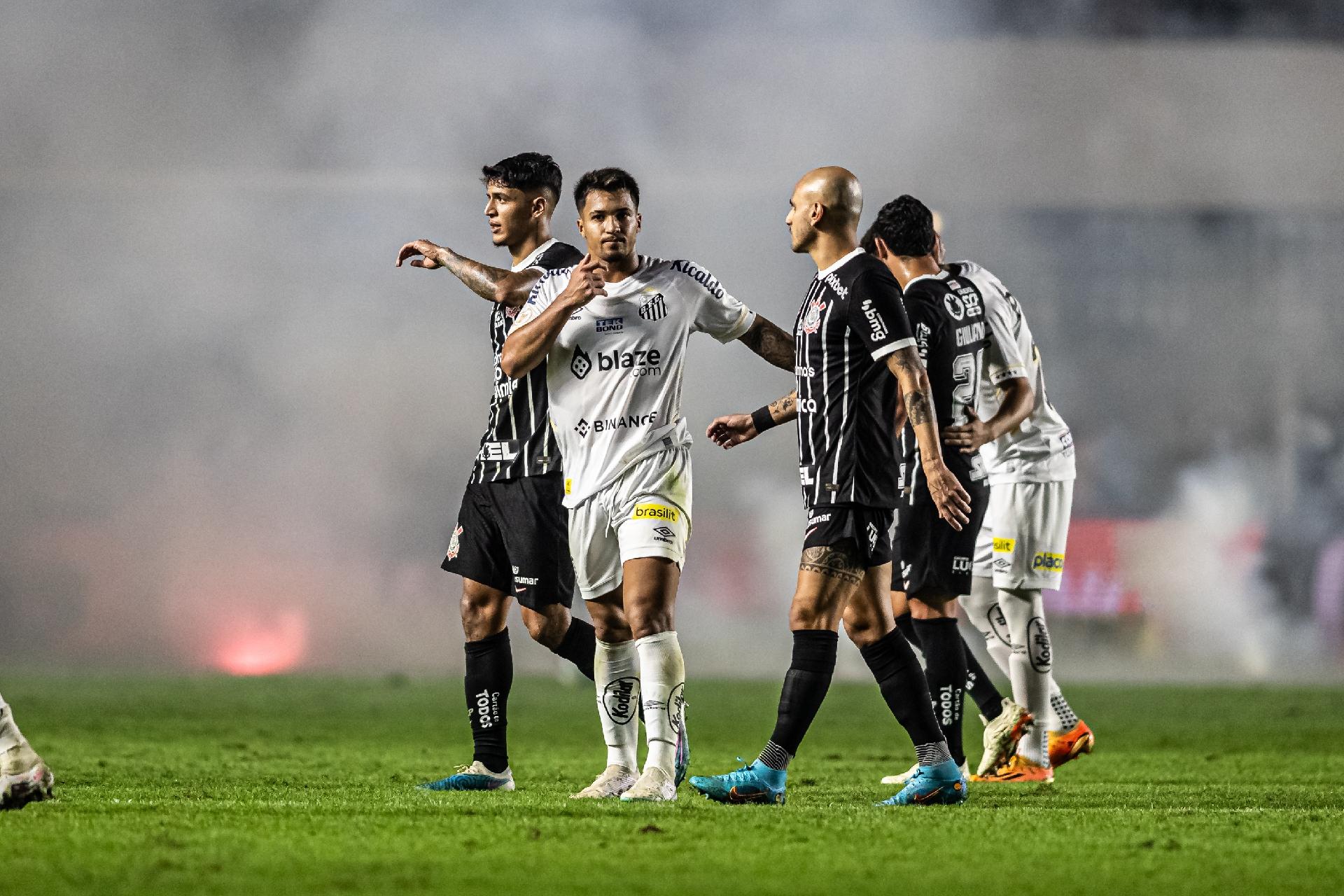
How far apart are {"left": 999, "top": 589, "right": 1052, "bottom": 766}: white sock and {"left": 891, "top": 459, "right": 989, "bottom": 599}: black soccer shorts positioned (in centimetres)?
51

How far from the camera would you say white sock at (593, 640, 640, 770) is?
5129 mm

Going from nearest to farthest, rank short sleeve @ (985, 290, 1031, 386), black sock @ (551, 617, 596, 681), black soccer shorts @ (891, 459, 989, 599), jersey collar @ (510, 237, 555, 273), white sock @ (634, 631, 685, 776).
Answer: white sock @ (634, 631, 685, 776)
jersey collar @ (510, 237, 555, 273)
black sock @ (551, 617, 596, 681)
black soccer shorts @ (891, 459, 989, 599)
short sleeve @ (985, 290, 1031, 386)

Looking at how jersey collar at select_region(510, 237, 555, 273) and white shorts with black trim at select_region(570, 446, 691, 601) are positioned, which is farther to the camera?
jersey collar at select_region(510, 237, 555, 273)

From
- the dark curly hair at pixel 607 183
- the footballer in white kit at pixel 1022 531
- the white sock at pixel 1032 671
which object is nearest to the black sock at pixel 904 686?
the footballer in white kit at pixel 1022 531

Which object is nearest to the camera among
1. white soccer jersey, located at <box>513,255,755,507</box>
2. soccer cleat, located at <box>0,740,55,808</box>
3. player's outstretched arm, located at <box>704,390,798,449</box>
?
soccer cleat, located at <box>0,740,55,808</box>

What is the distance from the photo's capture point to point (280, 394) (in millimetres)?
18609

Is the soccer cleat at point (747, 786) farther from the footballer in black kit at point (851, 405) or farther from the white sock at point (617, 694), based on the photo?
the footballer in black kit at point (851, 405)

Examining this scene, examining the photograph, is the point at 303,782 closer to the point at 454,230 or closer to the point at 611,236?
the point at 611,236

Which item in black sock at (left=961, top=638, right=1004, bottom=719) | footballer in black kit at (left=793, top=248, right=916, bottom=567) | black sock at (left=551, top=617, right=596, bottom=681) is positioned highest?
footballer in black kit at (left=793, top=248, right=916, bottom=567)

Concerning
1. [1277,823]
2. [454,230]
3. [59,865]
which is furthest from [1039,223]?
[59,865]

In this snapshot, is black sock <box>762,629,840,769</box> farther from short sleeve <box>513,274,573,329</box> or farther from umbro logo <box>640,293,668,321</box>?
short sleeve <box>513,274,573,329</box>

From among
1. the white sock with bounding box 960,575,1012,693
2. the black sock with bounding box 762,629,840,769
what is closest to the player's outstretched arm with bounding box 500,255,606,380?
the black sock with bounding box 762,629,840,769

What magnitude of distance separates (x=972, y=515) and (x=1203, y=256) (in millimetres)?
16909

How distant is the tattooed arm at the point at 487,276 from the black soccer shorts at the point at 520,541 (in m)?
0.60
